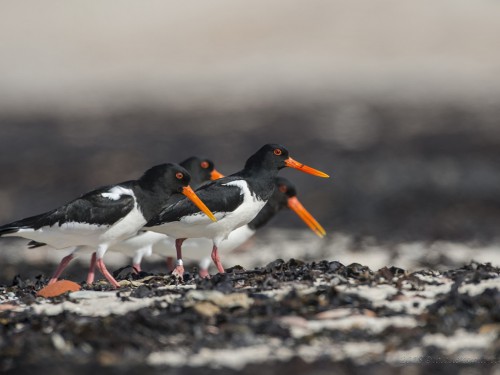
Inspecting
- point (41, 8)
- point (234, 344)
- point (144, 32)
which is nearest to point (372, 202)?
point (234, 344)

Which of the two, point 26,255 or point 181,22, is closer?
point 26,255

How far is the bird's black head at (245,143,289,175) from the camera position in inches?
325

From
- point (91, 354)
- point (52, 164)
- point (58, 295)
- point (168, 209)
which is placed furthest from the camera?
point (52, 164)

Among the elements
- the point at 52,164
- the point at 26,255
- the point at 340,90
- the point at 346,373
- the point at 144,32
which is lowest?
the point at 346,373

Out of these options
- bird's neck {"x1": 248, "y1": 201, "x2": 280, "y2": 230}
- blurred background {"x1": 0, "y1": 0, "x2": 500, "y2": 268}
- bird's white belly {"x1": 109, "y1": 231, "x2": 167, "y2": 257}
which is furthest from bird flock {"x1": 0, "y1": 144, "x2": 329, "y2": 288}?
blurred background {"x1": 0, "y1": 0, "x2": 500, "y2": 268}

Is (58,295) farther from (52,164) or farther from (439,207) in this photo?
(52,164)

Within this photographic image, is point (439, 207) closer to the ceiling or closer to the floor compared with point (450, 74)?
closer to the floor

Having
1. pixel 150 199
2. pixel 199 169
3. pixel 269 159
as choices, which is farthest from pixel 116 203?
pixel 199 169

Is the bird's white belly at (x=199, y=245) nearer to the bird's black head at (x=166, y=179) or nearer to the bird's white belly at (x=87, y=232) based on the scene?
the bird's black head at (x=166, y=179)

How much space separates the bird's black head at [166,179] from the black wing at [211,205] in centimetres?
14

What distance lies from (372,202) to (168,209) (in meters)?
7.77

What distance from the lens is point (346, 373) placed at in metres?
4.68

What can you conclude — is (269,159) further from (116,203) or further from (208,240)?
(208,240)

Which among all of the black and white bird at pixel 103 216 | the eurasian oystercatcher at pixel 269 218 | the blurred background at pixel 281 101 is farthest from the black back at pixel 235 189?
the blurred background at pixel 281 101
